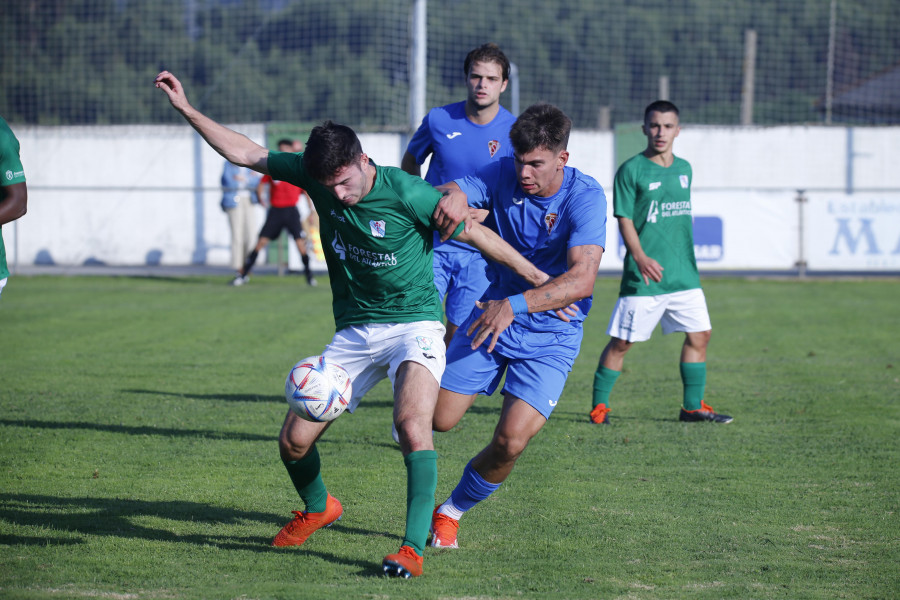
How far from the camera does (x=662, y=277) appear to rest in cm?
734

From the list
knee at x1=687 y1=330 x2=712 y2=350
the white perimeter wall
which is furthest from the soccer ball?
the white perimeter wall

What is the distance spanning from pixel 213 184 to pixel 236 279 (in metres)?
7.13

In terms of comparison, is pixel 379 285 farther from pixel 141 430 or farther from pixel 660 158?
pixel 660 158

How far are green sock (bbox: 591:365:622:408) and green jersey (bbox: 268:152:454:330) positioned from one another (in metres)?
2.89

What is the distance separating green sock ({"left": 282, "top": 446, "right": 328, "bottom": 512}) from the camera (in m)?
4.47

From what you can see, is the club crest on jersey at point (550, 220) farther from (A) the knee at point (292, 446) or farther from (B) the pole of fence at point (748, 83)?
(B) the pole of fence at point (748, 83)

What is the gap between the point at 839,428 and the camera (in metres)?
7.00

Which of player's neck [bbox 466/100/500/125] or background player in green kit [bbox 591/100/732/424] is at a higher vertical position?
player's neck [bbox 466/100/500/125]

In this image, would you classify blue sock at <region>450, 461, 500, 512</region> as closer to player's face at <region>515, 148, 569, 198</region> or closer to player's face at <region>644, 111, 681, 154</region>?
player's face at <region>515, 148, 569, 198</region>

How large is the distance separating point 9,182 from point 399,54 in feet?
74.7

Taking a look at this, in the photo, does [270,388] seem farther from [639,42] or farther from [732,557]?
[639,42]

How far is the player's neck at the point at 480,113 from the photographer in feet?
21.2

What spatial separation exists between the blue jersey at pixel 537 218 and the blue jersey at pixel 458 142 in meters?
1.51

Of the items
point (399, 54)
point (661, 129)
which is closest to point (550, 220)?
point (661, 129)
